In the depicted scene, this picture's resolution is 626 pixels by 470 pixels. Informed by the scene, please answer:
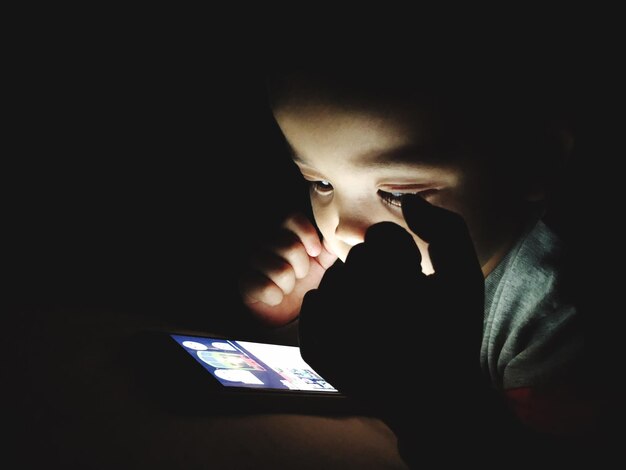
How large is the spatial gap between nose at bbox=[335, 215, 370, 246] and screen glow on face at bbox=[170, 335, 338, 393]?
0.28 m

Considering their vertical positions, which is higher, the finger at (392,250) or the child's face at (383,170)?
the child's face at (383,170)

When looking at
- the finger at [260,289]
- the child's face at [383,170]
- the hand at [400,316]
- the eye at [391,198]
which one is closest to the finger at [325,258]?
the finger at [260,289]

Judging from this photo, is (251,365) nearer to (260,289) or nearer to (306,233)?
(260,289)

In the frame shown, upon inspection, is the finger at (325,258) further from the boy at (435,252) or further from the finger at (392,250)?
the finger at (392,250)

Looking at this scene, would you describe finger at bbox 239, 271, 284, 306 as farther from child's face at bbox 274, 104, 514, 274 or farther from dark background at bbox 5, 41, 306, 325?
child's face at bbox 274, 104, 514, 274

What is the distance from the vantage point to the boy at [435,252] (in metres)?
0.51

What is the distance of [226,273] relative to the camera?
1363 mm

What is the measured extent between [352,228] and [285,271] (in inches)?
11.9

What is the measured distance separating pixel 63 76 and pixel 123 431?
1.02m

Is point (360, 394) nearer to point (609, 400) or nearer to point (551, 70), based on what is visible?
point (609, 400)

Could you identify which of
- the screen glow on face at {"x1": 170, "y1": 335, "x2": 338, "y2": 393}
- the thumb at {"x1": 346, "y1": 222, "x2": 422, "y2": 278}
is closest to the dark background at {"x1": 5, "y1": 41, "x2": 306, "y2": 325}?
the screen glow on face at {"x1": 170, "y1": 335, "x2": 338, "y2": 393}

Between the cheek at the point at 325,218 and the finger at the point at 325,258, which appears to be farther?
the finger at the point at 325,258

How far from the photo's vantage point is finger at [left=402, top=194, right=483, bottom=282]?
1.77 ft

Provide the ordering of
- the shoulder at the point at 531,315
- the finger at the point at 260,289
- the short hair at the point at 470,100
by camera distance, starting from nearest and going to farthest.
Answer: the short hair at the point at 470,100 < the shoulder at the point at 531,315 < the finger at the point at 260,289
